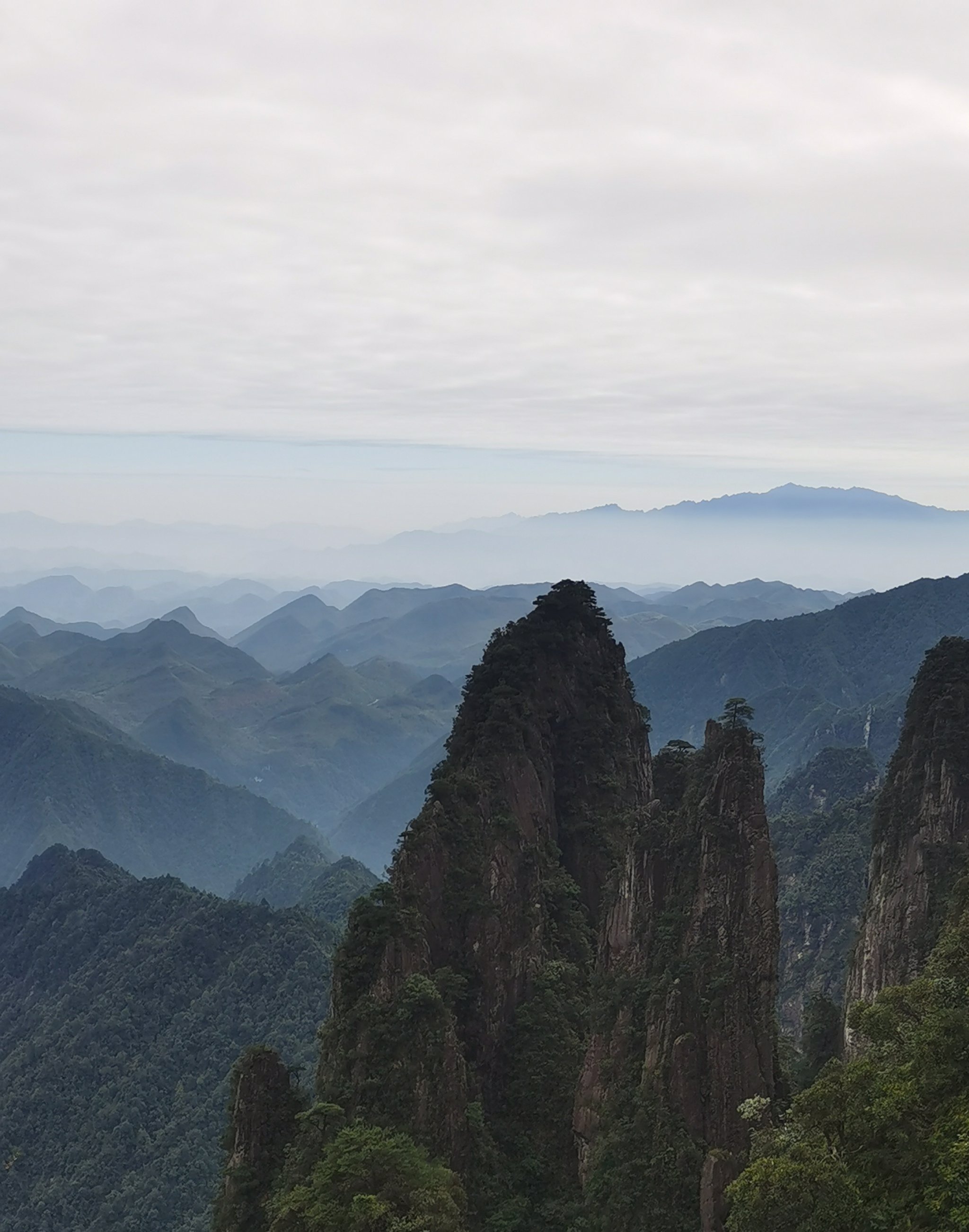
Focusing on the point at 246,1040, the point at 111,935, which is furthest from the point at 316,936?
the point at 111,935

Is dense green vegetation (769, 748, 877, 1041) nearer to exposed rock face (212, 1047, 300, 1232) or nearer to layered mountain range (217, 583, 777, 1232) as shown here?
layered mountain range (217, 583, 777, 1232)

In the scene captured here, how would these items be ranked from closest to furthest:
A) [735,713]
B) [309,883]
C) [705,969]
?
[705,969], [735,713], [309,883]

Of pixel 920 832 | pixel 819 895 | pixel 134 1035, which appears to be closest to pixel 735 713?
pixel 920 832

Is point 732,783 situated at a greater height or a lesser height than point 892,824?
greater

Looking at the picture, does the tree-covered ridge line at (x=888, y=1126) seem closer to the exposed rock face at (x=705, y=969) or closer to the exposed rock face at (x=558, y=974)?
the exposed rock face at (x=705, y=969)

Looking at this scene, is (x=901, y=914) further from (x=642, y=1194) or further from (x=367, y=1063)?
(x=367, y=1063)

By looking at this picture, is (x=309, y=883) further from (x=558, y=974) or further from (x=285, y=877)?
(x=558, y=974)

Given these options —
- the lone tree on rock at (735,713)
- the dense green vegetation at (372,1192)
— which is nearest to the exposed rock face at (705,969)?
the lone tree on rock at (735,713)
